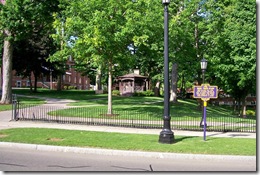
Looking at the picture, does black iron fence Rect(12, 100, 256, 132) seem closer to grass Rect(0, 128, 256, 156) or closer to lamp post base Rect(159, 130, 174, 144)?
grass Rect(0, 128, 256, 156)

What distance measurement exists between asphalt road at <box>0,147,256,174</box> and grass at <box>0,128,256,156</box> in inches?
26.8

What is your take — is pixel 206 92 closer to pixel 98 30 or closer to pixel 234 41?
pixel 98 30

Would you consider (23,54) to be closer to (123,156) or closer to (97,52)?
(97,52)

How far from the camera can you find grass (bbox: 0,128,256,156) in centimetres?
986

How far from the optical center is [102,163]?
8352 mm

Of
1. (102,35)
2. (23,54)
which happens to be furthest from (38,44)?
(102,35)

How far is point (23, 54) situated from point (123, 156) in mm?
35853

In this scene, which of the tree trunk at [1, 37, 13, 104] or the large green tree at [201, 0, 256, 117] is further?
the tree trunk at [1, 37, 13, 104]

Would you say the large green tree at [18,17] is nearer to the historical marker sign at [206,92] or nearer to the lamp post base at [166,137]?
the historical marker sign at [206,92]

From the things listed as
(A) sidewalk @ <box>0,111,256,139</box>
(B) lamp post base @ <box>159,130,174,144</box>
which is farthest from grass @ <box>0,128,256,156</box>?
(A) sidewalk @ <box>0,111,256,139</box>

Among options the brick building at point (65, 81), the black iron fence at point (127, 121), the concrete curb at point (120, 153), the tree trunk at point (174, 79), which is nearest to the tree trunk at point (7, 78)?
the black iron fence at point (127, 121)

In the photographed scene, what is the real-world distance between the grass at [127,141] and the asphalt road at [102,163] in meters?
0.68


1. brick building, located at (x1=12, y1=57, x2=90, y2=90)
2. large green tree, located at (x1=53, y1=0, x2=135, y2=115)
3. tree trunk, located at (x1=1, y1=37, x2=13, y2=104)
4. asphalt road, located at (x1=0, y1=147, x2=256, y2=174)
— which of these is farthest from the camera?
brick building, located at (x1=12, y1=57, x2=90, y2=90)

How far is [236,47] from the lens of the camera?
79.4ft
